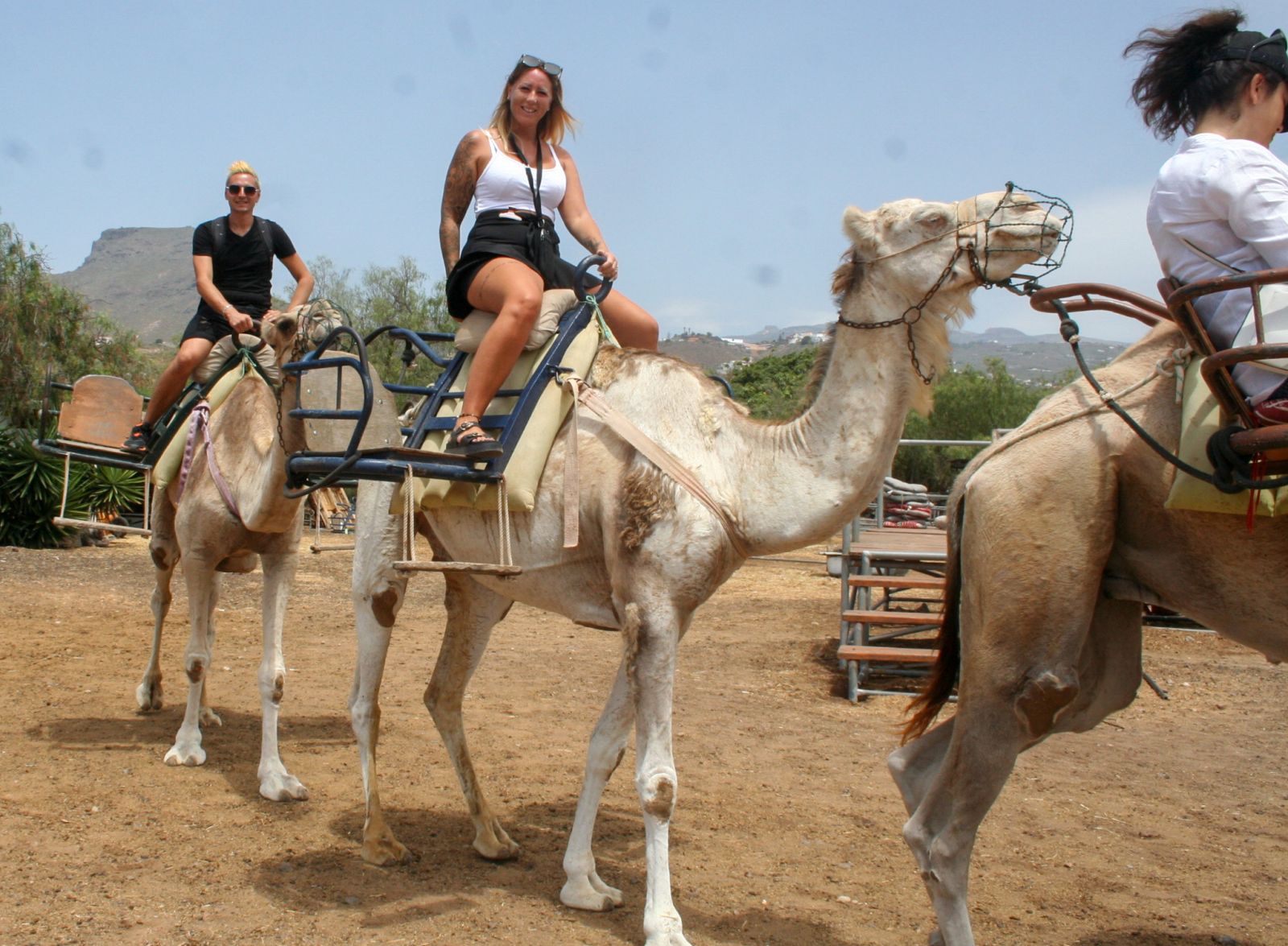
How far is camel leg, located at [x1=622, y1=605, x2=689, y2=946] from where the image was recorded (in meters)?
4.23

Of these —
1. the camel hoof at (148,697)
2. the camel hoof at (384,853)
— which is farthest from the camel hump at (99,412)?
the camel hoof at (384,853)

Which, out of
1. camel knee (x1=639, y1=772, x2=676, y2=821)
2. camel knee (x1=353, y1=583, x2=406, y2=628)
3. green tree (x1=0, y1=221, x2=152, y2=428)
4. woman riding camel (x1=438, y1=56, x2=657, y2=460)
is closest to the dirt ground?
camel knee (x1=639, y1=772, x2=676, y2=821)

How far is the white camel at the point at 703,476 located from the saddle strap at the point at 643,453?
0.02m

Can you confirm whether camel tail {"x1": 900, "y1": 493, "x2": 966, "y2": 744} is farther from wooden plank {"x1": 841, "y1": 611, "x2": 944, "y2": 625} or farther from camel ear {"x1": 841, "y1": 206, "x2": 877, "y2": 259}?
wooden plank {"x1": 841, "y1": 611, "x2": 944, "y2": 625}

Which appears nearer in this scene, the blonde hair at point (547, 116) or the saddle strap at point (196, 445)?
the blonde hair at point (547, 116)

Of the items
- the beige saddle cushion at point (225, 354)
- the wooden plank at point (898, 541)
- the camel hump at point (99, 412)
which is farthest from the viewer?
the wooden plank at point (898, 541)

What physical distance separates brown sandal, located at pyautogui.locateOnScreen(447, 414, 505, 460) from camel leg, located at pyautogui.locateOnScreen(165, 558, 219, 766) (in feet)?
9.84

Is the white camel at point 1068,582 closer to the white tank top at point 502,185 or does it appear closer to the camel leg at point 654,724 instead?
the camel leg at point 654,724

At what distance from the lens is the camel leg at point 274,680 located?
241 inches

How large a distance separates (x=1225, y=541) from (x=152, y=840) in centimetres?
469

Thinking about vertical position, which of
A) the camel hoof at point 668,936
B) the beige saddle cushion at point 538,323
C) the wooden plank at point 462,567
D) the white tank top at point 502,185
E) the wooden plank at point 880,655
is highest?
the white tank top at point 502,185

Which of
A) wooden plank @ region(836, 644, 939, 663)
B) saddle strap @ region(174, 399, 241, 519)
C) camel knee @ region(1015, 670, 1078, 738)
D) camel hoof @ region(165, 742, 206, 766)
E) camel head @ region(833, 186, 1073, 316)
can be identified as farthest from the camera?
wooden plank @ region(836, 644, 939, 663)

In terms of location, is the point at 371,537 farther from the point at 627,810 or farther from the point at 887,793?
the point at 887,793

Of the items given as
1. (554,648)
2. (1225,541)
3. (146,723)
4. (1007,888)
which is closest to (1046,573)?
(1225,541)
